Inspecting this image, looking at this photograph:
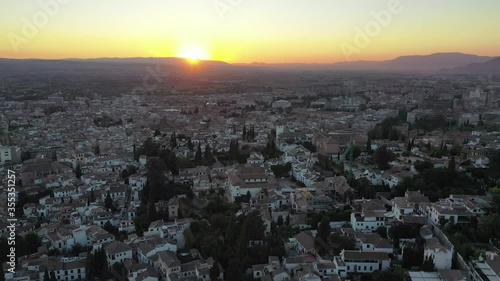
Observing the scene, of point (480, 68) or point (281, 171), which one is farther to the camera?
point (480, 68)

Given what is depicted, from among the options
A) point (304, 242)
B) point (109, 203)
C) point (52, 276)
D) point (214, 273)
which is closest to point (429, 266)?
point (304, 242)

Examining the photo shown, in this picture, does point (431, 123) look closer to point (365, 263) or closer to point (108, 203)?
point (365, 263)

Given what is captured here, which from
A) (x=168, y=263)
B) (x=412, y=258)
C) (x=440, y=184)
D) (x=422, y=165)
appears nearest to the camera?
(x=412, y=258)

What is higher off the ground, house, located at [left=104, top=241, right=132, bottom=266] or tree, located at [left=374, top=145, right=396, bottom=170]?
tree, located at [left=374, top=145, right=396, bottom=170]

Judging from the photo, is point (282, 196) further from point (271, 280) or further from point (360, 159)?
point (360, 159)

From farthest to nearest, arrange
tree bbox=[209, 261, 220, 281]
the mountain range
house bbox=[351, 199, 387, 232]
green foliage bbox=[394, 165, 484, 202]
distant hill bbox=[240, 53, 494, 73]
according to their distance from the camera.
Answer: distant hill bbox=[240, 53, 494, 73] → the mountain range → green foliage bbox=[394, 165, 484, 202] → house bbox=[351, 199, 387, 232] → tree bbox=[209, 261, 220, 281]

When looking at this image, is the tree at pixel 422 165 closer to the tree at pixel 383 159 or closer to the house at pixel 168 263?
the tree at pixel 383 159

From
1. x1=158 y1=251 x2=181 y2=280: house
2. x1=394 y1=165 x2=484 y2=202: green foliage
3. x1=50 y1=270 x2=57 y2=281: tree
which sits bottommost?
x1=50 y1=270 x2=57 y2=281: tree

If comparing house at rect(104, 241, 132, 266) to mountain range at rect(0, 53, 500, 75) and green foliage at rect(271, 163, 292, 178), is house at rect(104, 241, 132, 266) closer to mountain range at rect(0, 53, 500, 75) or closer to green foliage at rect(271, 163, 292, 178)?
green foliage at rect(271, 163, 292, 178)

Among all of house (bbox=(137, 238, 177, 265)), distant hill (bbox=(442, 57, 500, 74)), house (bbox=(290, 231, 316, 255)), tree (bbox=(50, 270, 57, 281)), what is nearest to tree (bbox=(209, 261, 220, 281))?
house (bbox=(137, 238, 177, 265))

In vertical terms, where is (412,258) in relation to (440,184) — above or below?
below

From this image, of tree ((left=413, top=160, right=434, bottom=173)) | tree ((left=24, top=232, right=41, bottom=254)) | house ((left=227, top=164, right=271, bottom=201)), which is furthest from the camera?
tree ((left=413, top=160, right=434, bottom=173))

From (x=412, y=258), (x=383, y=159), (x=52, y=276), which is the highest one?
(x=383, y=159)
